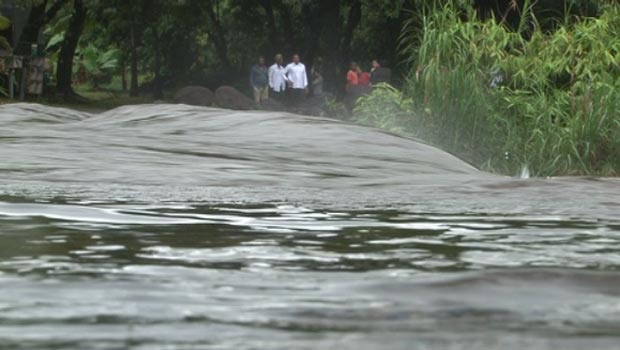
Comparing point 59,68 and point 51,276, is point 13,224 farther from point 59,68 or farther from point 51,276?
point 59,68

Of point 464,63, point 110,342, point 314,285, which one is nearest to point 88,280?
point 314,285

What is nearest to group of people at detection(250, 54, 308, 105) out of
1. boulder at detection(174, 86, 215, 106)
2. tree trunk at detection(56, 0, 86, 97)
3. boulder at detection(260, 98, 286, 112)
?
boulder at detection(260, 98, 286, 112)

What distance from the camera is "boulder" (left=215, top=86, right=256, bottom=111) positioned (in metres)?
31.2

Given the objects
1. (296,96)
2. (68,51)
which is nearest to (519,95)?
(296,96)

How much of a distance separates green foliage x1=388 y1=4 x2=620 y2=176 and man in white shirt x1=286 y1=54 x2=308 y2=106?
2012 cm

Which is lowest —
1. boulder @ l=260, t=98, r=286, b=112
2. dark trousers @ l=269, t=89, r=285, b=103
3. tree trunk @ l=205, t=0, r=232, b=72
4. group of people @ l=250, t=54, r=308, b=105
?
boulder @ l=260, t=98, r=286, b=112

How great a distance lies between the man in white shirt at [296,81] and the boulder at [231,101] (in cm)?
230

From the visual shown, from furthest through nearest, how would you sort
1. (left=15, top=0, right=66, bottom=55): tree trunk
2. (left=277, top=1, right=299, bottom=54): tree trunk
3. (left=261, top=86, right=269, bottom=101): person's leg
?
(left=277, top=1, right=299, bottom=54): tree trunk < (left=15, top=0, right=66, bottom=55): tree trunk < (left=261, top=86, right=269, bottom=101): person's leg

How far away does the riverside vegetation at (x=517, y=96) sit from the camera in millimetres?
12258

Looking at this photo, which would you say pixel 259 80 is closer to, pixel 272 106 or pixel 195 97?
pixel 195 97

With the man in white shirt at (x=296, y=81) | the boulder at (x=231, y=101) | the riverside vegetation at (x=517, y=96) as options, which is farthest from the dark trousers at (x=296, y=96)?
the riverside vegetation at (x=517, y=96)

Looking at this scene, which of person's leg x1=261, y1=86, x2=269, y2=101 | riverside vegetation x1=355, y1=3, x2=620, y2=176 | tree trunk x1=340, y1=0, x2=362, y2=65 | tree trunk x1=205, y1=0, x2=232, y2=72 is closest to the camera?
riverside vegetation x1=355, y1=3, x2=620, y2=176

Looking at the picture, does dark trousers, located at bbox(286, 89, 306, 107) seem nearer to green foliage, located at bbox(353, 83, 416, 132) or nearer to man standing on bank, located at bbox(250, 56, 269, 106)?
man standing on bank, located at bbox(250, 56, 269, 106)

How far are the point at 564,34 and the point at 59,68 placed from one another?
88.6 feet
